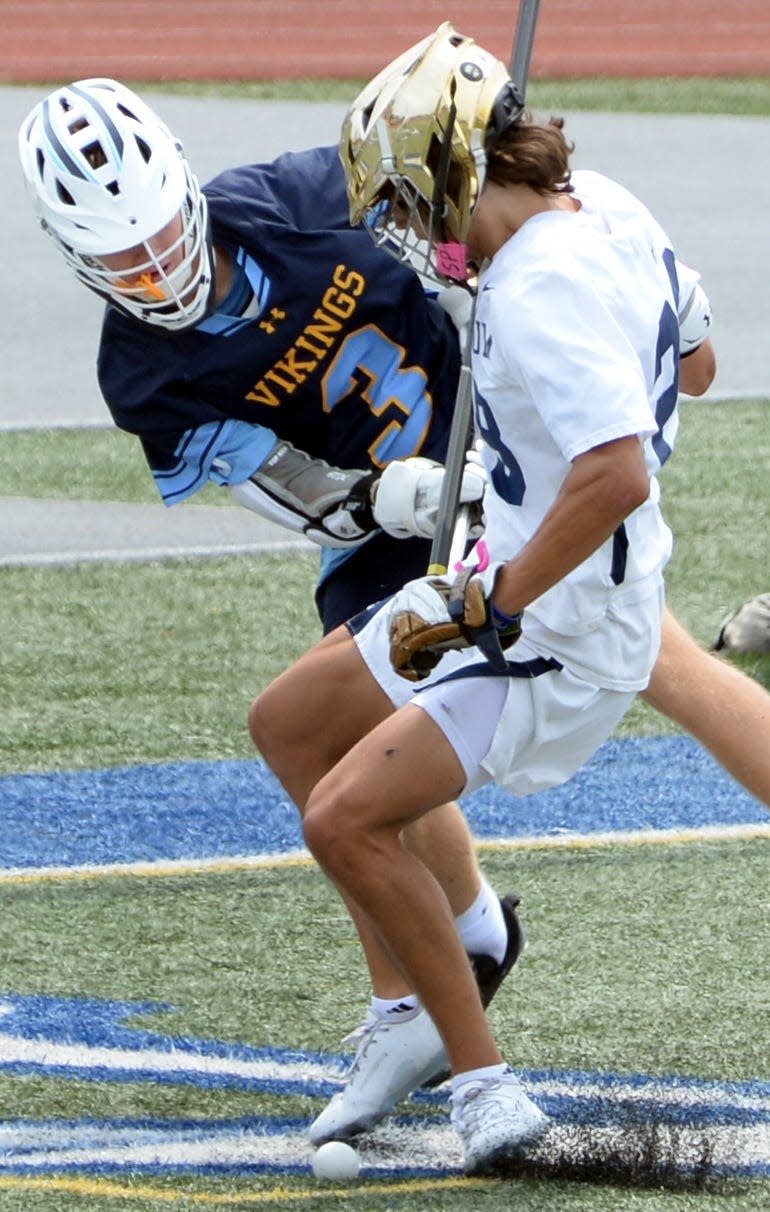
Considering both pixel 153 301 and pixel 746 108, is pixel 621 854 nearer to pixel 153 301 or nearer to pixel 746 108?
pixel 153 301

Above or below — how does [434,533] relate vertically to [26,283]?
above

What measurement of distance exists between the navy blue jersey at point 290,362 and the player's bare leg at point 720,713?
0.63 m

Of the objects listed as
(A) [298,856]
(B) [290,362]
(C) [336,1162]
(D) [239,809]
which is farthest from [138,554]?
(C) [336,1162]

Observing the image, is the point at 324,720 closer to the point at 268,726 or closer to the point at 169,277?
the point at 268,726

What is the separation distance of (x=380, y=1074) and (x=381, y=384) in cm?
127

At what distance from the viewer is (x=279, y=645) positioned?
6109mm

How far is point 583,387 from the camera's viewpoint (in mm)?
2789

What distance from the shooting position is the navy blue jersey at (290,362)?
3703 millimetres

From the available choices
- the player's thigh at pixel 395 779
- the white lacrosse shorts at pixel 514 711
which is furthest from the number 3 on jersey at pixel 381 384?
the player's thigh at pixel 395 779

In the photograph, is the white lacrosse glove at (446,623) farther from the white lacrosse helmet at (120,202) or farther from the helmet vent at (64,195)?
the helmet vent at (64,195)

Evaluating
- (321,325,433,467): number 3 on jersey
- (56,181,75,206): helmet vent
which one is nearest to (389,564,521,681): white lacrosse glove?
(321,325,433,467): number 3 on jersey

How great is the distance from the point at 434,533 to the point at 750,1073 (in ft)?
3.72

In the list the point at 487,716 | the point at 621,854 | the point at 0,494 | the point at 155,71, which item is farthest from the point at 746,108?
the point at 487,716

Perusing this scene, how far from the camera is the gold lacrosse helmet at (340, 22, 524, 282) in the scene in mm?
2943
